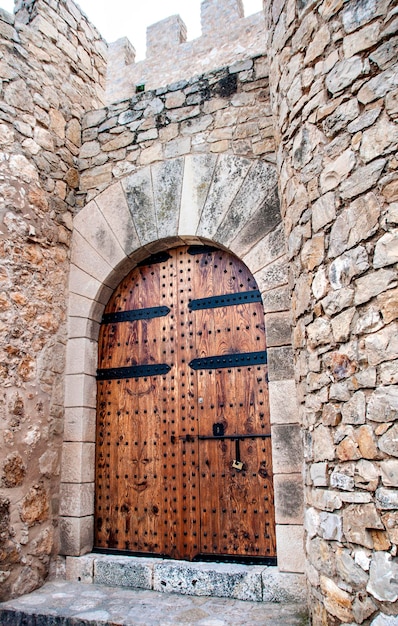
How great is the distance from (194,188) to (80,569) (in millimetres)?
2821

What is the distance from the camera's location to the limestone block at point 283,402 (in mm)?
3005

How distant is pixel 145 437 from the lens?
3570mm

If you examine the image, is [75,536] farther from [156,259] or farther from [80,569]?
[156,259]

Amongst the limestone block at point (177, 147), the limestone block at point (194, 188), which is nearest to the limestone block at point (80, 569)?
the limestone block at point (194, 188)

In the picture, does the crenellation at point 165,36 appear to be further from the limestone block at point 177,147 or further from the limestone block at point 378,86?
the limestone block at point 378,86

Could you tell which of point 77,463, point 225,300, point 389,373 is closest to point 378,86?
point 389,373

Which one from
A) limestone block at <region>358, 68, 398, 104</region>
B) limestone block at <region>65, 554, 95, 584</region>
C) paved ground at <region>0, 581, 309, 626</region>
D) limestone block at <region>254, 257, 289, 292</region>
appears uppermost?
limestone block at <region>358, 68, 398, 104</region>

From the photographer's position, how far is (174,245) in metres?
3.80

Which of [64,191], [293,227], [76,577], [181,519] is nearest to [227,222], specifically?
[293,227]

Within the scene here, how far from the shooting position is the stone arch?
3008mm

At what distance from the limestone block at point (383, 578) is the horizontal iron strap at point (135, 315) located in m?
2.25

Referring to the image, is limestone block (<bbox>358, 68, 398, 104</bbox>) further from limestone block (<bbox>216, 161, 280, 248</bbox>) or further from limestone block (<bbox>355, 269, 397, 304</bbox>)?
limestone block (<bbox>216, 161, 280, 248</bbox>)

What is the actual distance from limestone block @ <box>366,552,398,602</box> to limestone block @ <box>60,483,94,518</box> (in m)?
2.16

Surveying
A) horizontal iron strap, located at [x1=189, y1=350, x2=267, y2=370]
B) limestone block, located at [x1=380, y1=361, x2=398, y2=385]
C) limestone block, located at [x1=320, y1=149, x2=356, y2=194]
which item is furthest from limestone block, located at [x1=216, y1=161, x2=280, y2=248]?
limestone block, located at [x1=380, y1=361, x2=398, y2=385]
